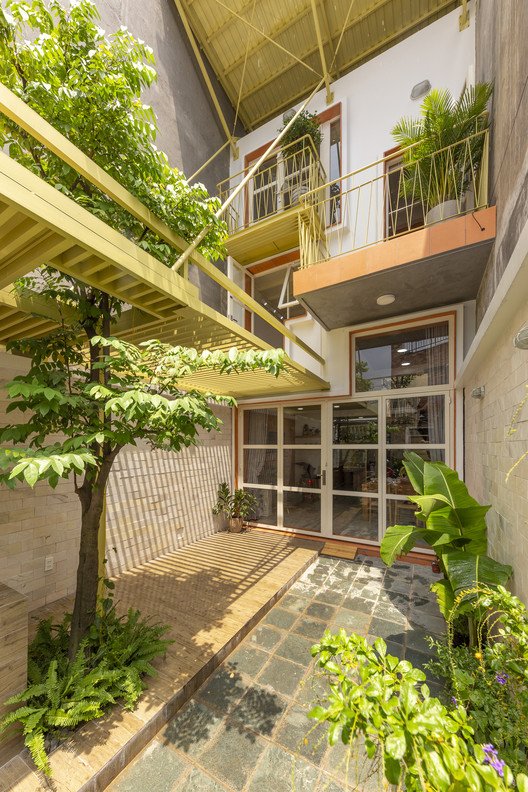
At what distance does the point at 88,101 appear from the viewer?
1964 millimetres

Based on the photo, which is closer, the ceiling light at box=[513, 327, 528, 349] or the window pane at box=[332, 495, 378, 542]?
the ceiling light at box=[513, 327, 528, 349]

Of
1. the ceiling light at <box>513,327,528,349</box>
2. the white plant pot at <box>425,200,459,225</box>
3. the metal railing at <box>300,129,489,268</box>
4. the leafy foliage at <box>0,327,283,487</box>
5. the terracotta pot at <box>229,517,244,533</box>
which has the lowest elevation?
the terracotta pot at <box>229,517,244,533</box>

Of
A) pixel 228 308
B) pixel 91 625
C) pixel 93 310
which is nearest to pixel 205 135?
pixel 228 308

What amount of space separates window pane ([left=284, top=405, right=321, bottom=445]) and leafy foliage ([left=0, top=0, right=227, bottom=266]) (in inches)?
163

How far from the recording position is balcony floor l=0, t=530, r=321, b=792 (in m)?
1.75

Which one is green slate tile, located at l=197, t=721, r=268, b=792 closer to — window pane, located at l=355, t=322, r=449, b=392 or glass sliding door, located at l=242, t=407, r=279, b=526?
glass sliding door, located at l=242, t=407, r=279, b=526

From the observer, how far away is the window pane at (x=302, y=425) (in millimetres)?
5797

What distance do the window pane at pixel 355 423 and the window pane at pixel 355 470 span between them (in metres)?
0.21

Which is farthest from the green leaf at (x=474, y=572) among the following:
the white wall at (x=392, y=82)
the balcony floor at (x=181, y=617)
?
the white wall at (x=392, y=82)

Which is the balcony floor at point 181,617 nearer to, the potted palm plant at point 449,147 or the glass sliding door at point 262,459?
the glass sliding door at point 262,459

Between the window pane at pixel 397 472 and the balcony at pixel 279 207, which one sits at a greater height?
the balcony at pixel 279 207

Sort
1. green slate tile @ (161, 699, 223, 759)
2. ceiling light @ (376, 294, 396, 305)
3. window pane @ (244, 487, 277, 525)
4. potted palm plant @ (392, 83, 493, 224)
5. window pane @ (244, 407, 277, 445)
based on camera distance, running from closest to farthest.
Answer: green slate tile @ (161, 699, 223, 759) < potted palm plant @ (392, 83, 493, 224) < ceiling light @ (376, 294, 396, 305) < window pane @ (244, 487, 277, 525) < window pane @ (244, 407, 277, 445)

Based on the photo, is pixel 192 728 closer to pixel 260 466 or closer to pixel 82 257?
pixel 82 257

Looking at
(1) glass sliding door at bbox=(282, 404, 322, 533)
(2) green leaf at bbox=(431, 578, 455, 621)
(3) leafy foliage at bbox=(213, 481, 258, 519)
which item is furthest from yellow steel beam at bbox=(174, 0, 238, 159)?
(2) green leaf at bbox=(431, 578, 455, 621)
